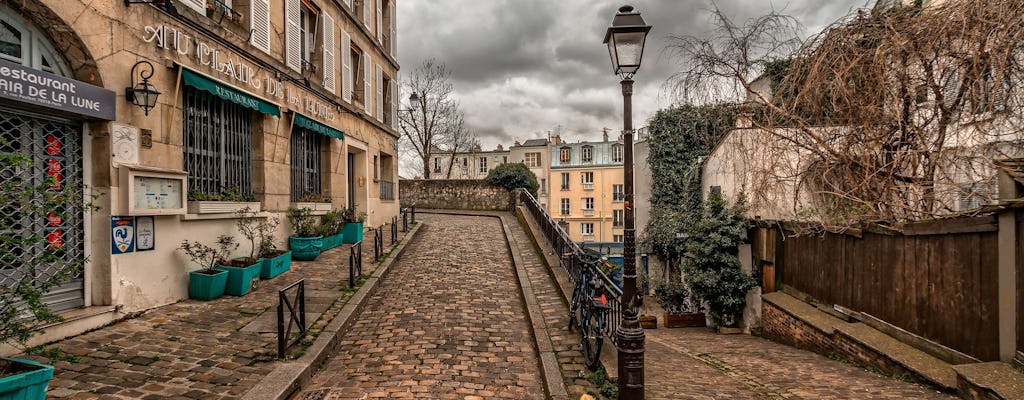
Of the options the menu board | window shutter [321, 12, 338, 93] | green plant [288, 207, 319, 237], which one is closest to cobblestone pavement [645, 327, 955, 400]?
the menu board

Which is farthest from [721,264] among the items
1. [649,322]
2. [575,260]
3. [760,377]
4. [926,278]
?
[760,377]

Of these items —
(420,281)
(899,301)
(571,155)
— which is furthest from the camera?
(571,155)

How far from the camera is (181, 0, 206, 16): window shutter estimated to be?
680cm

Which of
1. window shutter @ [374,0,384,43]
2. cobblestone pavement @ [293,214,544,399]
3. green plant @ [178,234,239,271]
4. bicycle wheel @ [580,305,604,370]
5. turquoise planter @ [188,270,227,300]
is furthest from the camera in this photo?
window shutter @ [374,0,384,43]

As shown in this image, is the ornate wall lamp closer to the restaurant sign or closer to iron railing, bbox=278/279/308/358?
the restaurant sign

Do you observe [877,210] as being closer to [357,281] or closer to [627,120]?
[627,120]

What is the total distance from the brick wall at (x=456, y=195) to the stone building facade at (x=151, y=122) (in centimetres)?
1276

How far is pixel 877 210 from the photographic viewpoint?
6344mm

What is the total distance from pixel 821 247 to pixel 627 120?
5686 millimetres

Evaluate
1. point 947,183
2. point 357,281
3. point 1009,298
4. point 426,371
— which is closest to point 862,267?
point 947,183

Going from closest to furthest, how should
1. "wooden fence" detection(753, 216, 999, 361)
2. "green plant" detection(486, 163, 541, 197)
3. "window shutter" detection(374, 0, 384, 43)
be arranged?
"wooden fence" detection(753, 216, 999, 361), "window shutter" detection(374, 0, 384, 43), "green plant" detection(486, 163, 541, 197)

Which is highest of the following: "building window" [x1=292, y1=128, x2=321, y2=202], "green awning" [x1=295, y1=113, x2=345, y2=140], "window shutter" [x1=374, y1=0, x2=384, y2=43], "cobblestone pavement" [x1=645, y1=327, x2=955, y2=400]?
"window shutter" [x1=374, y1=0, x2=384, y2=43]

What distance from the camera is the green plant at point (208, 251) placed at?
21.7 ft

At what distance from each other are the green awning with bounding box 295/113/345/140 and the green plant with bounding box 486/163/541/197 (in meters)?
11.1
